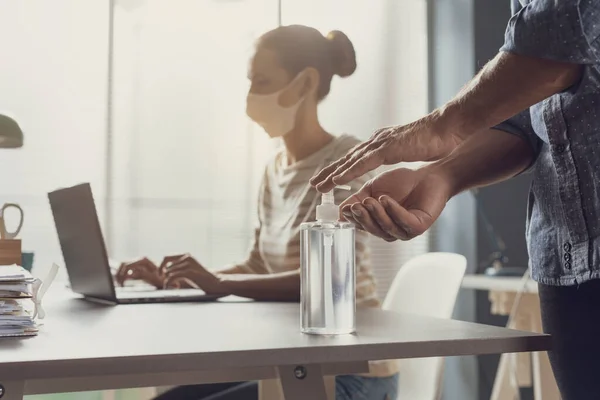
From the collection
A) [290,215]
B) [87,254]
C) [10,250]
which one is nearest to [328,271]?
[10,250]

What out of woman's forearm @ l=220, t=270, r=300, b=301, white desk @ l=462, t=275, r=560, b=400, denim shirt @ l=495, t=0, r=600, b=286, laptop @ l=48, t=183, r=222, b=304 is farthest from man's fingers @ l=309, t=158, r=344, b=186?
white desk @ l=462, t=275, r=560, b=400

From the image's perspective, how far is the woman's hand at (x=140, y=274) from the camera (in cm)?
189

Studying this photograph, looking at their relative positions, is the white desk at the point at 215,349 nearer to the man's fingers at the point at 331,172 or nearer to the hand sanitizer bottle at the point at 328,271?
the hand sanitizer bottle at the point at 328,271

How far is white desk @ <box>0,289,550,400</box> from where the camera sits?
74 cm

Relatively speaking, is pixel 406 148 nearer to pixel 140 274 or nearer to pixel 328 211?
pixel 328 211

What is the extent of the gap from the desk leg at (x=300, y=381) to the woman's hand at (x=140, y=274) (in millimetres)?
1115

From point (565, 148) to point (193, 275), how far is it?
3.27 feet

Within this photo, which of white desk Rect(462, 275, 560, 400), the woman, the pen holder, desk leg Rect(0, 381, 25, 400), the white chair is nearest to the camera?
desk leg Rect(0, 381, 25, 400)

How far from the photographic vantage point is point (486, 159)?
1.07 metres

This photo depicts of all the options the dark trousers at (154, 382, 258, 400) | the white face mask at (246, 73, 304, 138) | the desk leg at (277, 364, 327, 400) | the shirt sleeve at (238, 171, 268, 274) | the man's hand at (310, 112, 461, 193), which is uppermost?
the white face mask at (246, 73, 304, 138)

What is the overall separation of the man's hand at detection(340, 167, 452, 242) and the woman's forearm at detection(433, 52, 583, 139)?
118 millimetres

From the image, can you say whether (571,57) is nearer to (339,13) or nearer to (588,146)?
(588,146)

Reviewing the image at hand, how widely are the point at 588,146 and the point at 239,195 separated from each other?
2250mm

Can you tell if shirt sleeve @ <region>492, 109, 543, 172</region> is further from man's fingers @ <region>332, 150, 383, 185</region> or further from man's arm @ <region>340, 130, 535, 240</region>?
man's fingers @ <region>332, 150, 383, 185</region>
